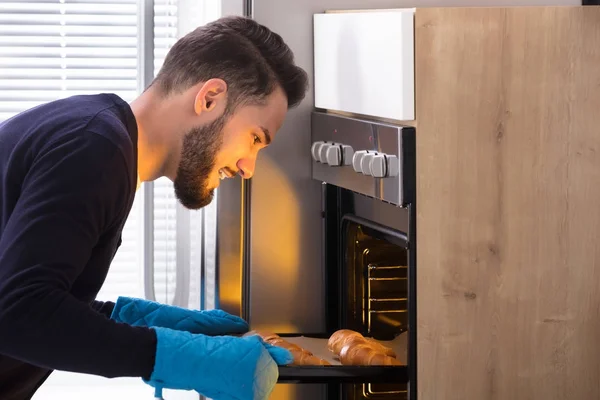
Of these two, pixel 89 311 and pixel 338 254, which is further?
pixel 338 254

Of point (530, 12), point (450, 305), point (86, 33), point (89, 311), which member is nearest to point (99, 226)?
point (89, 311)

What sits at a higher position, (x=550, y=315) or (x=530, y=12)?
(x=530, y=12)

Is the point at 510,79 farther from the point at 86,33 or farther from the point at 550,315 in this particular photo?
the point at 86,33

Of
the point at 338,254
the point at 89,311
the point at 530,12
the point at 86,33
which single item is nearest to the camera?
the point at 89,311

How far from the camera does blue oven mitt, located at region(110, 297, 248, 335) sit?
6.28ft

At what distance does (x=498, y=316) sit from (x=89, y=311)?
787 mm

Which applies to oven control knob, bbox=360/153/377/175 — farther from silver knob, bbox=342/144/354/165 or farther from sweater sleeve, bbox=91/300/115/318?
sweater sleeve, bbox=91/300/115/318

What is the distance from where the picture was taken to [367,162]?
1742 mm

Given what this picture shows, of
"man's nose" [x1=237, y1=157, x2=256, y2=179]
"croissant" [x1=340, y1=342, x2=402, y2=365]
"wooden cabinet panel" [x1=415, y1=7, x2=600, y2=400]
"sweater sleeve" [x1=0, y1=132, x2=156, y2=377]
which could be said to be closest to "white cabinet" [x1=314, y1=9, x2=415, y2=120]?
"wooden cabinet panel" [x1=415, y1=7, x2=600, y2=400]

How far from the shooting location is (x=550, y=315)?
1.69m

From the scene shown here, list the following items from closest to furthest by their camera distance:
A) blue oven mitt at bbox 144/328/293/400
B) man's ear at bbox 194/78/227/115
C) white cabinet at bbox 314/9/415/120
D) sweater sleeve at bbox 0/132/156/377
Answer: sweater sleeve at bbox 0/132/156/377, blue oven mitt at bbox 144/328/293/400, man's ear at bbox 194/78/227/115, white cabinet at bbox 314/9/415/120

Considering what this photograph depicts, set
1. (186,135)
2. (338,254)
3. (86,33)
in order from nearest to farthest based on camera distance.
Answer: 1. (186,135)
2. (338,254)
3. (86,33)

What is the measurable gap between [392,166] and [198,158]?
0.36m

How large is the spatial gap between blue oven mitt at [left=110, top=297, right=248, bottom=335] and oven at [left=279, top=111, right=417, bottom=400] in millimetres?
289
